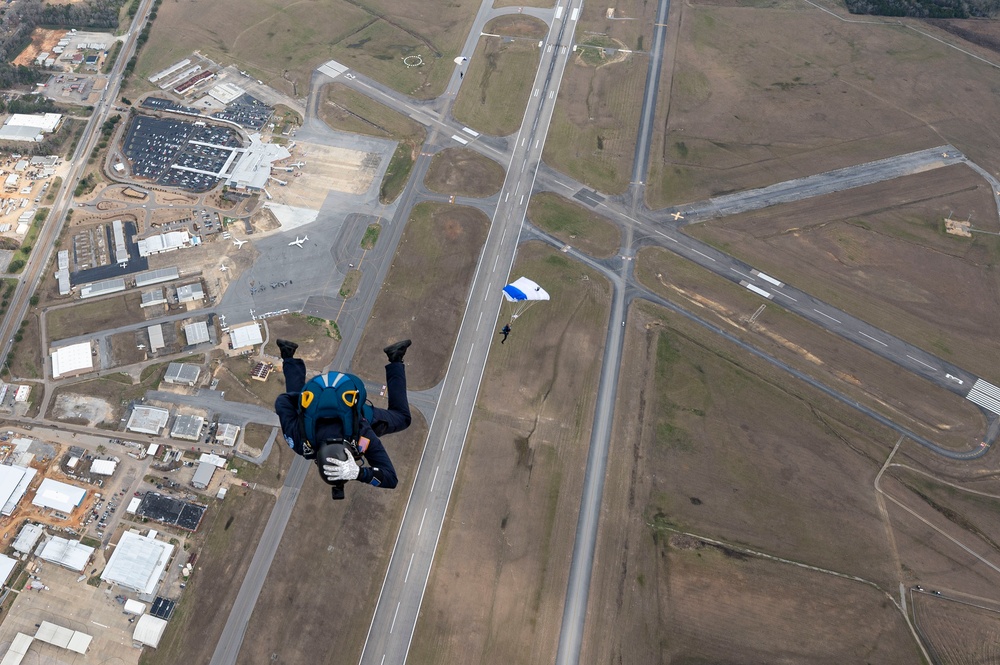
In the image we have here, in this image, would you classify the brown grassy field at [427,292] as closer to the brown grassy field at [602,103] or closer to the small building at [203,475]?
the small building at [203,475]

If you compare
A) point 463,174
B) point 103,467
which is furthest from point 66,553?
point 463,174

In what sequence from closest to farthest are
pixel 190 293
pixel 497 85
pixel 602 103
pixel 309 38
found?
pixel 190 293, pixel 602 103, pixel 497 85, pixel 309 38

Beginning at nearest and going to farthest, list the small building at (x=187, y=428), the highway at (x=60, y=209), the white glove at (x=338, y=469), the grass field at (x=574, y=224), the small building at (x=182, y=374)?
the white glove at (x=338, y=469)
the small building at (x=187, y=428)
the small building at (x=182, y=374)
the highway at (x=60, y=209)
the grass field at (x=574, y=224)

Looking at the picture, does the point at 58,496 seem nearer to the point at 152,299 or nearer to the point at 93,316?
the point at 93,316

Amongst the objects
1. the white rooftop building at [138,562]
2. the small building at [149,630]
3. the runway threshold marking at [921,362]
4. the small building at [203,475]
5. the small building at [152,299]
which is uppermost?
the runway threshold marking at [921,362]

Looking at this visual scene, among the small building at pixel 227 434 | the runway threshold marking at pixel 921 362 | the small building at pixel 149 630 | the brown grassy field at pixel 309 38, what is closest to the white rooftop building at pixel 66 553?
the small building at pixel 149 630
